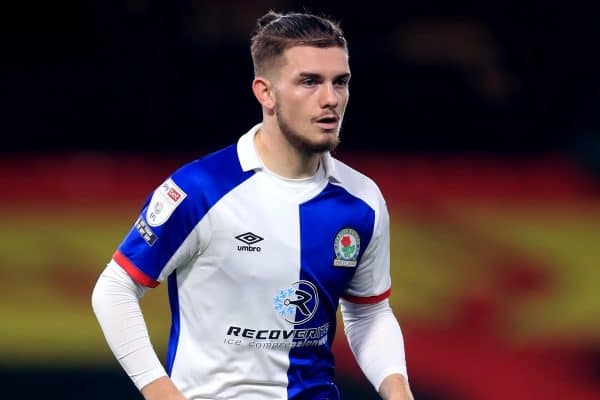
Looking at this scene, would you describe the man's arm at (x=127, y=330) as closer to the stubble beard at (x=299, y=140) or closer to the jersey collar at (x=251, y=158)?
the jersey collar at (x=251, y=158)

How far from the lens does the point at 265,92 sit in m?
3.80

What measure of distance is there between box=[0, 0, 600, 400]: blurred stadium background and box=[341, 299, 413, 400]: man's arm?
87.1 inches

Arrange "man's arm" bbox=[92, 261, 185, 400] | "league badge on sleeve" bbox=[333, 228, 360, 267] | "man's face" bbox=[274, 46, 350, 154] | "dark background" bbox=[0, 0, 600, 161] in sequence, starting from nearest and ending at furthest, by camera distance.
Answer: "man's arm" bbox=[92, 261, 185, 400]
"man's face" bbox=[274, 46, 350, 154]
"league badge on sleeve" bbox=[333, 228, 360, 267]
"dark background" bbox=[0, 0, 600, 161]

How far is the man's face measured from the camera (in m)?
3.70

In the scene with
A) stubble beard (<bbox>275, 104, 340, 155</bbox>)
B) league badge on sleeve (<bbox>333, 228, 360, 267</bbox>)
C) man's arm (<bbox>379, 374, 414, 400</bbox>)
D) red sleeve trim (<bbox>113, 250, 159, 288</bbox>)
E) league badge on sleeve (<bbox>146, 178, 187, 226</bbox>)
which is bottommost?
man's arm (<bbox>379, 374, 414, 400</bbox>)

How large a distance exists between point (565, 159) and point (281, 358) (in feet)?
11.1

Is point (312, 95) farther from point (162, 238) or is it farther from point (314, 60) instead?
point (162, 238)

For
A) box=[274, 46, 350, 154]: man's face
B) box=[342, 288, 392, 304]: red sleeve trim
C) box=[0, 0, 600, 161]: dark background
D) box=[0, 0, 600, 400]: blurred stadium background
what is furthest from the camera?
box=[0, 0, 600, 161]: dark background

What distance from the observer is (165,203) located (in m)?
3.65

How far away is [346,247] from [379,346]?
31 cm

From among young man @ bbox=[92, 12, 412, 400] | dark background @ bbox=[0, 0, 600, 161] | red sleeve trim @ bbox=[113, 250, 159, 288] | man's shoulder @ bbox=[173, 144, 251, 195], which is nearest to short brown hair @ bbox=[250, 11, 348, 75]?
young man @ bbox=[92, 12, 412, 400]

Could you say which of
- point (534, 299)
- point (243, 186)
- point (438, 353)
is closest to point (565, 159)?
point (534, 299)

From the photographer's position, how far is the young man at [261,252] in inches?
144

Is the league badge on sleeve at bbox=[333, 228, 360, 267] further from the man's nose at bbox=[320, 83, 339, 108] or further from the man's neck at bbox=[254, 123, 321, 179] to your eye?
the man's nose at bbox=[320, 83, 339, 108]
